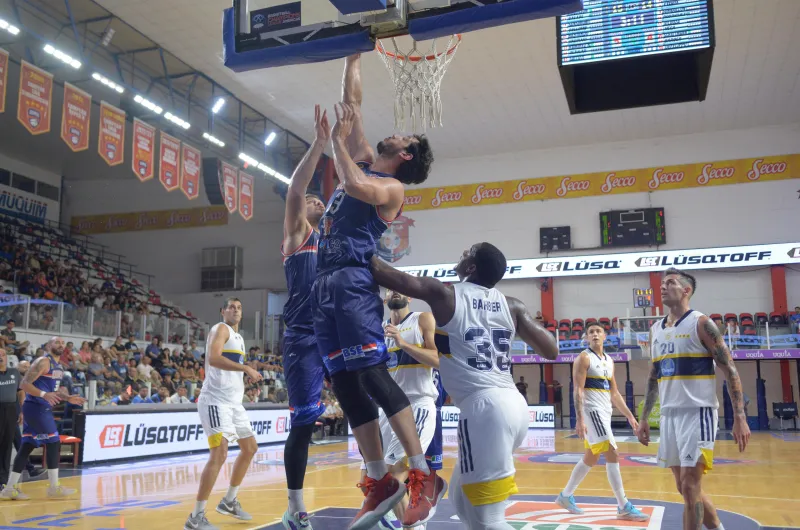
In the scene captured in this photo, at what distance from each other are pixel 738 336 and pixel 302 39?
20646 millimetres

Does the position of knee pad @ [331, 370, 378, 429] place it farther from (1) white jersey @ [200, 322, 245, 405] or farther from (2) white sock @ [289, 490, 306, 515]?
(1) white jersey @ [200, 322, 245, 405]

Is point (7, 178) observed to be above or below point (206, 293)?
above

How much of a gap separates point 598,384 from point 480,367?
4989mm

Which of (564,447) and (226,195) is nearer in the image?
(564,447)

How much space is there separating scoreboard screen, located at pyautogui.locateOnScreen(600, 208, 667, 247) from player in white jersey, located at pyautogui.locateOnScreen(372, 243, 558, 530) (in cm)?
2265

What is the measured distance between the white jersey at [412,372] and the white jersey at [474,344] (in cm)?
255

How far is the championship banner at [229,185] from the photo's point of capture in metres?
19.7

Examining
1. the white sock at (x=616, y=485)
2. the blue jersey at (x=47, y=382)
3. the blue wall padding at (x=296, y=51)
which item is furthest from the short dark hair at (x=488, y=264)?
the blue jersey at (x=47, y=382)

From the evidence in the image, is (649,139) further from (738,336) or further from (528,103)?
(738,336)

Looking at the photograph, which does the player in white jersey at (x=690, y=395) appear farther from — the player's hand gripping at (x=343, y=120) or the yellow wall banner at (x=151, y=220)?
the yellow wall banner at (x=151, y=220)

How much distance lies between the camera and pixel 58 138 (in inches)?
1054

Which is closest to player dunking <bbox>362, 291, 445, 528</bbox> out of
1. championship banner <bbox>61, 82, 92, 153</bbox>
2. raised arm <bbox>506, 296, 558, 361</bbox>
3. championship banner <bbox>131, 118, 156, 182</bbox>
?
raised arm <bbox>506, 296, 558, 361</bbox>

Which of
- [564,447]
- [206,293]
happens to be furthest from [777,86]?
[206,293]

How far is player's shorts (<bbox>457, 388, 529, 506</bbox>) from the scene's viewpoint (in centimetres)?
368
